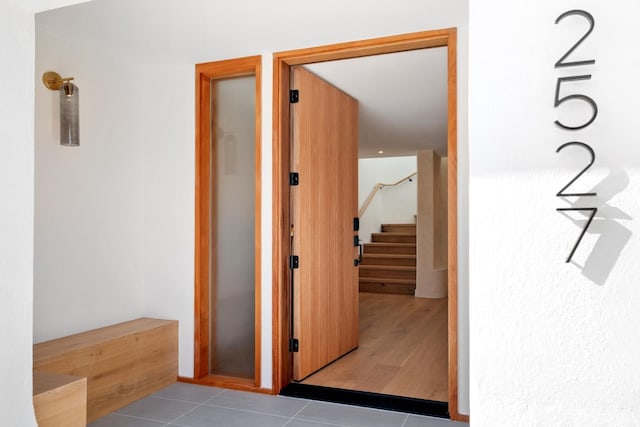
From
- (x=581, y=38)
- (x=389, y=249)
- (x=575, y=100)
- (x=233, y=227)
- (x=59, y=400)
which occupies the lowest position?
(x=59, y=400)

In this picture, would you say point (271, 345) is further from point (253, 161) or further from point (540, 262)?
point (540, 262)

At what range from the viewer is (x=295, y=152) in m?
3.49

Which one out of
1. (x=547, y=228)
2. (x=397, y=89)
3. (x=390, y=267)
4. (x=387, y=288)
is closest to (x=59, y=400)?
(x=547, y=228)

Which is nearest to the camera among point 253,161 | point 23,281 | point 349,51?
point 23,281

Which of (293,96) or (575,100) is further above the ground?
(293,96)

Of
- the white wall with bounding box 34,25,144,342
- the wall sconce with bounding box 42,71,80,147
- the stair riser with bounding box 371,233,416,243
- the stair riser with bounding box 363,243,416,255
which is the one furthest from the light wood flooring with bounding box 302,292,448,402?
the stair riser with bounding box 371,233,416,243

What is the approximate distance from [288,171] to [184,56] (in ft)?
3.44

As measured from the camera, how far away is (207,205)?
362 centimetres

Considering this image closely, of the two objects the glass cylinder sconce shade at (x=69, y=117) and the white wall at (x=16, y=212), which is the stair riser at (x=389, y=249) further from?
the white wall at (x=16, y=212)

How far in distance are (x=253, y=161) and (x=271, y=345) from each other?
127cm

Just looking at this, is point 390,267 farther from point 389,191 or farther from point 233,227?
point 233,227

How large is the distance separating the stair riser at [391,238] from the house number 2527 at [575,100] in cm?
853

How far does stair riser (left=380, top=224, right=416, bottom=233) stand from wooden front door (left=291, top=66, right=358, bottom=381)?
6.05 metres

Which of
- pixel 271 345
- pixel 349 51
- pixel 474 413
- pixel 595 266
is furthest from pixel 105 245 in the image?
pixel 595 266
